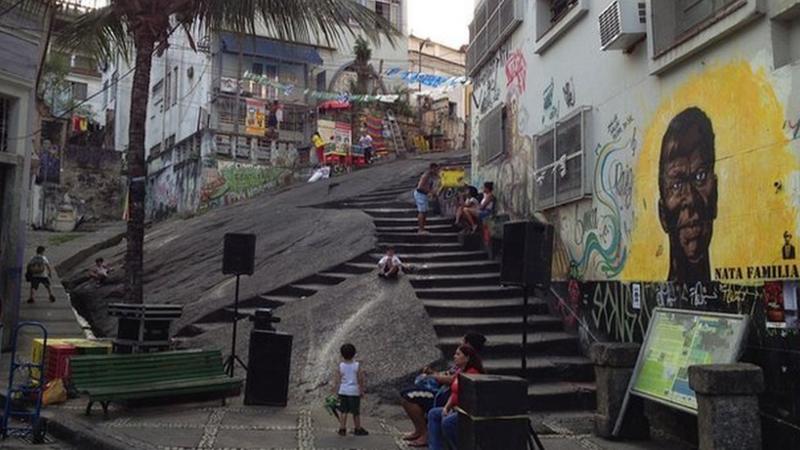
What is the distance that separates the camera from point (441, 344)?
9.58 metres

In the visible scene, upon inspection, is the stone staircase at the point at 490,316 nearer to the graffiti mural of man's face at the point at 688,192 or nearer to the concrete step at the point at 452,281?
the concrete step at the point at 452,281

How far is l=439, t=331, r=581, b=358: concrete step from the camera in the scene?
9.49 meters

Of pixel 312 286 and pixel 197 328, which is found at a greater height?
pixel 312 286

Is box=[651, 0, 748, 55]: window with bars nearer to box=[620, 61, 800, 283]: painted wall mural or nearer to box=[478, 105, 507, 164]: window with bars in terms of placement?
box=[620, 61, 800, 283]: painted wall mural

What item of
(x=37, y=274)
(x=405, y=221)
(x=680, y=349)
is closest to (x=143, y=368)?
(x=680, y=349)

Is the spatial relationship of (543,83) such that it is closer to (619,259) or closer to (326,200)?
(619,259)

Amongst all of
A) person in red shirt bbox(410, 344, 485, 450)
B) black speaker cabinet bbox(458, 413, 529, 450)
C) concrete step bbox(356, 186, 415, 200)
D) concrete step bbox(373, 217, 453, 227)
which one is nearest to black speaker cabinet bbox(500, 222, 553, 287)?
person in red shirt bbox(410, 344, 485, 450)

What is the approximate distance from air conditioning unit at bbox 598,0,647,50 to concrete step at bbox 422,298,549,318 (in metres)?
4.16

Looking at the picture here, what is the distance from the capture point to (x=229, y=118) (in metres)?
30.1

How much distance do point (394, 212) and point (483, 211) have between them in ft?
11.3

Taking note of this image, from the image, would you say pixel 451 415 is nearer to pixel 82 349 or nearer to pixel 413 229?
pixel 82 349

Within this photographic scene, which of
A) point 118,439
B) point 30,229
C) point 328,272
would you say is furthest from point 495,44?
point 30,229

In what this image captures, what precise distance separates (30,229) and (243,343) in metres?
24.3

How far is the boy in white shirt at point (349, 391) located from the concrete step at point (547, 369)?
1978 mm
